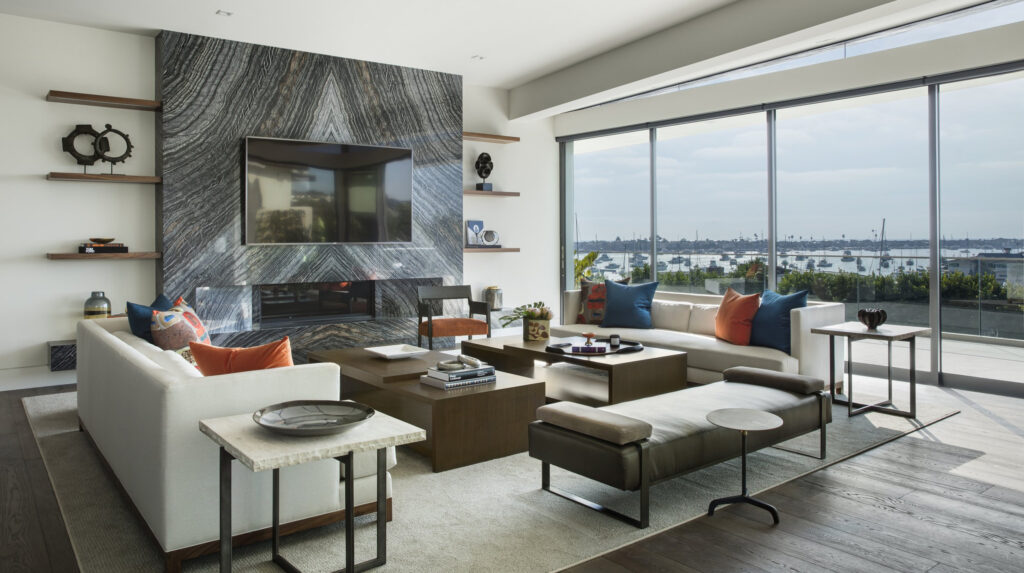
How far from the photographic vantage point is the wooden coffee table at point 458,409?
3.34 m

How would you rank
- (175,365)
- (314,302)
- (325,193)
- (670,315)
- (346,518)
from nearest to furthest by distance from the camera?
1. (346,518)
2. (175,365)
3. (670,315)
4. (325,193)
5. (314,302)

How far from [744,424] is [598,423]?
556 mm

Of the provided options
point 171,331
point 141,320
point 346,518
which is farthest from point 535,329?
point 346,518

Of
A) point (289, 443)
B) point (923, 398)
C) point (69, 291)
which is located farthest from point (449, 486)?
point (69, 291)

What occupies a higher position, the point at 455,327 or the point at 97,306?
the point at 97,306

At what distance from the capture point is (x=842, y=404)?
4.60 m

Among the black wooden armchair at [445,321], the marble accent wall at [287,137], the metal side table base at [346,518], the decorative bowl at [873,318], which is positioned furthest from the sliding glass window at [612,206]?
the metal side table base at [346,518]

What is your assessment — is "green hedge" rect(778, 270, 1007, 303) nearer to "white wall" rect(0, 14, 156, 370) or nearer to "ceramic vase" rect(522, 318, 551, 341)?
"ceramic vase" rect(522, 318, 551, 341)

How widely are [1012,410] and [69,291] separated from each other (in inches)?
271

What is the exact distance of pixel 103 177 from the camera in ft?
17.7

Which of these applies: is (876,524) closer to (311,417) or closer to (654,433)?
(654,433)

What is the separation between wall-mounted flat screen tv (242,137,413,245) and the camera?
607 centimetres

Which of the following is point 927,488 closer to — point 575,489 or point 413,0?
point 575,489

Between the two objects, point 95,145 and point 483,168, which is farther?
point 483,168
